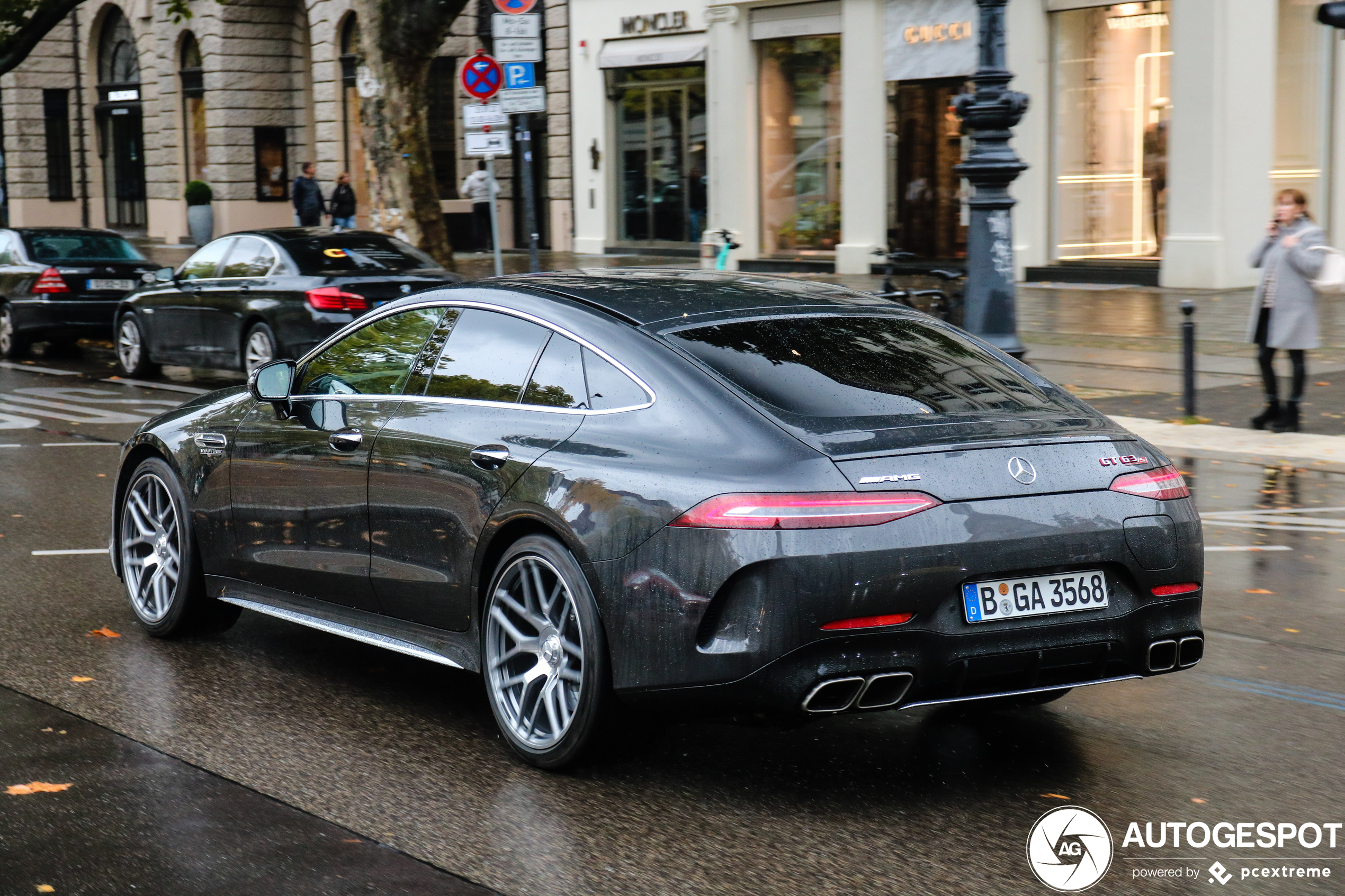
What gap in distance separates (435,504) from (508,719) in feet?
2.37

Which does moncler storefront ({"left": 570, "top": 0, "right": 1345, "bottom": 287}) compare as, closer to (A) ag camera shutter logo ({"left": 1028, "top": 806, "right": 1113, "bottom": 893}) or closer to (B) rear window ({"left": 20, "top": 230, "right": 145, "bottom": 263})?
(B) rear window ({"left": 20, "top": 230, "right": 145, "bottom": 263})

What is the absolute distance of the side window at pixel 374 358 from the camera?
5.79 metres

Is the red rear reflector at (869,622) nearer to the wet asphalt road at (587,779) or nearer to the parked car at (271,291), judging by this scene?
the wet asphalt road at (587,779)

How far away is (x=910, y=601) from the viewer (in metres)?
4.36

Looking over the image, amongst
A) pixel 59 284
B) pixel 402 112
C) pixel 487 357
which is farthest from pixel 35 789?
pixel 402 112

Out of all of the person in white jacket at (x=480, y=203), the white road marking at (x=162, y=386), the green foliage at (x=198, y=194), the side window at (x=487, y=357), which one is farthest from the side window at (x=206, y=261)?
the green foliage at (x=198, y=194)

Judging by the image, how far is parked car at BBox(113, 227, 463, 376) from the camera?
14984mm

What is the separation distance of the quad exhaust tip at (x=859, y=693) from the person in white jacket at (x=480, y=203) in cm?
2535

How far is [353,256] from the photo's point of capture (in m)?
15.4

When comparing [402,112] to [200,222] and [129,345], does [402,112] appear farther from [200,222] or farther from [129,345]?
[200,222]

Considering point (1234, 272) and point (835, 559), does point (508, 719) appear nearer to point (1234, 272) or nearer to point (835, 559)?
point (835, 559)

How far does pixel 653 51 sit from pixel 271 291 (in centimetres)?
1726

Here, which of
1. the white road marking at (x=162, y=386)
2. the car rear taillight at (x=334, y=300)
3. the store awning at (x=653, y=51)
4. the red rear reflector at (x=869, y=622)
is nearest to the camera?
the red rear reflector at (x=869, y=622)
